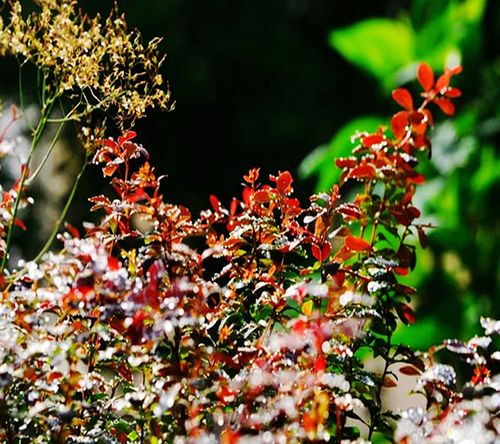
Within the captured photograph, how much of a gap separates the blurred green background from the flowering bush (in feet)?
12.2

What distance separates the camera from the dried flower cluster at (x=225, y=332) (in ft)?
4.81

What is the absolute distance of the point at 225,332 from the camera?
1.71m

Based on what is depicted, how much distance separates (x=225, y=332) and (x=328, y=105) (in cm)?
771

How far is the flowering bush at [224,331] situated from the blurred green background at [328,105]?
3731 millimetres

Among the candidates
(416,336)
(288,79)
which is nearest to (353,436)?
(416,336)

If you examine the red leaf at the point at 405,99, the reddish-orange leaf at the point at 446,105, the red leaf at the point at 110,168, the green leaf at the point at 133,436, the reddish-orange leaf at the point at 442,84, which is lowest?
the green leaf at the point at 133,436

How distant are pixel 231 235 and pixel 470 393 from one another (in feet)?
1.80

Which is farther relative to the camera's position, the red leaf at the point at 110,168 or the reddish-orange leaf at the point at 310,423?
the red leaf at the point at 110,168

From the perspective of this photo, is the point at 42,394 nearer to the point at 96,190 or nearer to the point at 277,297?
the point at 277,297

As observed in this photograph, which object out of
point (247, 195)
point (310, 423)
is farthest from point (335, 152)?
point (310, 423)

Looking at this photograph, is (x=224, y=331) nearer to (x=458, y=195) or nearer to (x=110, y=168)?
(x=110, y=168)

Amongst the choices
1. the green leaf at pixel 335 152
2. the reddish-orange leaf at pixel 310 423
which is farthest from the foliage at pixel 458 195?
the reddish-orange leaf at pixel 310 423

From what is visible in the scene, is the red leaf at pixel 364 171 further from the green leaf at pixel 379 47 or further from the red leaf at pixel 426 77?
the green leaf at pixel 379 47

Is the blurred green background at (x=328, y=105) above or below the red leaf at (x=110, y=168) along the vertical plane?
above
